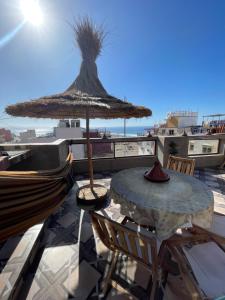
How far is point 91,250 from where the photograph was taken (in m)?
1.74

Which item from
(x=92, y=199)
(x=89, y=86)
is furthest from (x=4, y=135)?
(x=92, y=199)

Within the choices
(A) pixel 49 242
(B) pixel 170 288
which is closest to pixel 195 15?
(B) pixel 170 288

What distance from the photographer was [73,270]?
150 cm

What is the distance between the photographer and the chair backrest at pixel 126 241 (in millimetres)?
920

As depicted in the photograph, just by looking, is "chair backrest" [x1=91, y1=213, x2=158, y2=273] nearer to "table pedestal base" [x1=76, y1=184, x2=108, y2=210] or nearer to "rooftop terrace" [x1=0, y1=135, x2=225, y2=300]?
"rooftop terrace" [x1=0, y1=135, x2=225, y2=300]

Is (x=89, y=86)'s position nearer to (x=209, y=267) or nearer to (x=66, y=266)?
(x=66, y=266)

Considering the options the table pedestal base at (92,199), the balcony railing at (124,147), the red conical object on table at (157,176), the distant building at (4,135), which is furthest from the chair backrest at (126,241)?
the distant building at (4,135)

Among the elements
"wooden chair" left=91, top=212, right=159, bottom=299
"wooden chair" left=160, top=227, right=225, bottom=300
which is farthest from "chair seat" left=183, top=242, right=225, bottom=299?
"wooden chair" left=91, top=212, right=159, bottom=299

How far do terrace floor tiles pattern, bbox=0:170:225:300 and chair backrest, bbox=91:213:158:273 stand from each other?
0.45 m

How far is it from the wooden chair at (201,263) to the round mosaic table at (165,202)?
19 centimetres

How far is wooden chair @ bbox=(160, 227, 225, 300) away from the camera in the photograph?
98 cm

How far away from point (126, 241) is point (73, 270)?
3.03 feet

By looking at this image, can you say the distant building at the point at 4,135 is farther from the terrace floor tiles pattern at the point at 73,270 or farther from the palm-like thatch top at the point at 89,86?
the terrace floor tiles pattern at the point at 73,270

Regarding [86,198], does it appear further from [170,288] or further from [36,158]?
[170,288]
